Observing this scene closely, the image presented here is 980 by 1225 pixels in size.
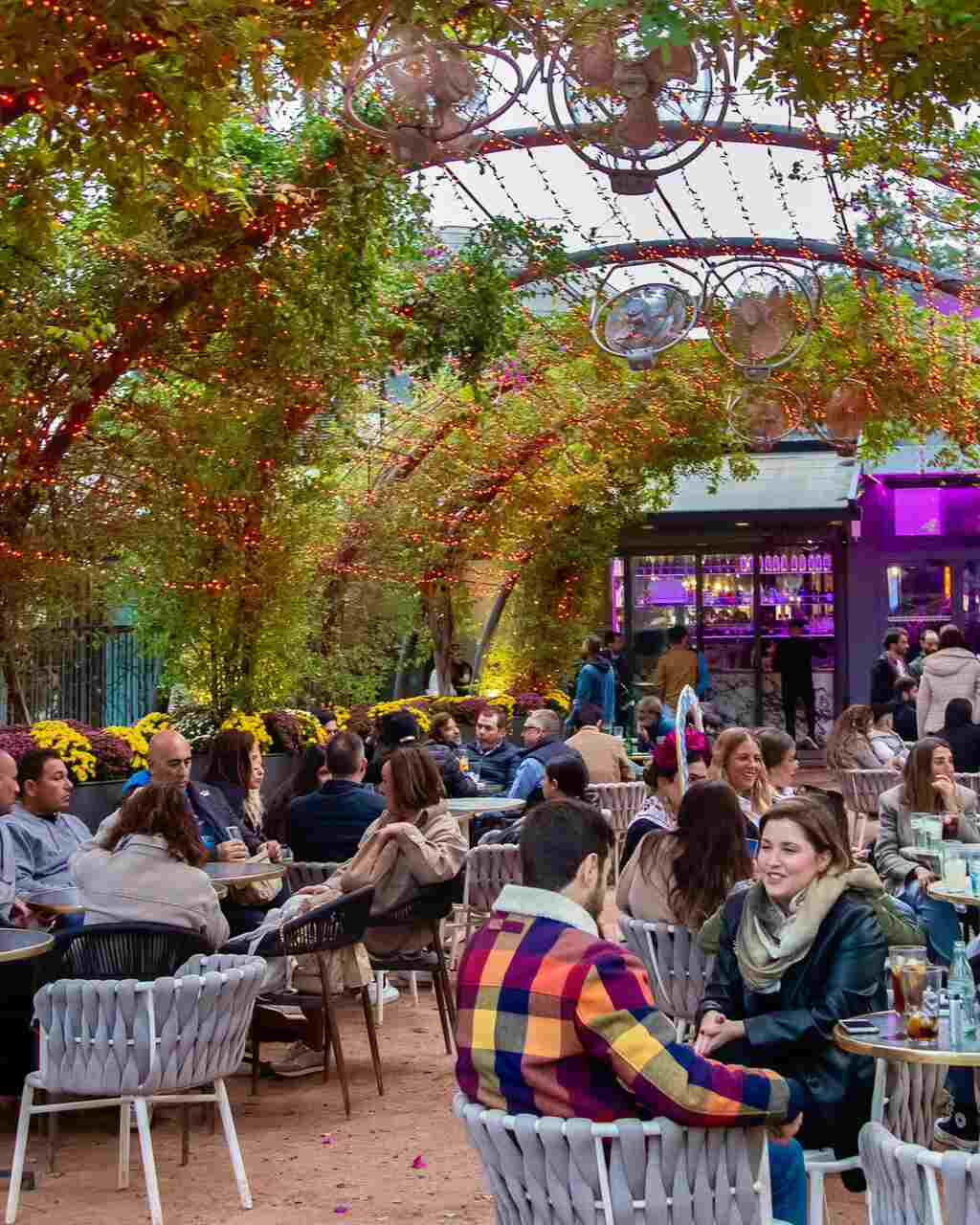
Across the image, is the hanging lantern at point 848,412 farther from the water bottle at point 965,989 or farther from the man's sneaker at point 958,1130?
the water bottle at point 965,989

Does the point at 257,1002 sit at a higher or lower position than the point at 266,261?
lower

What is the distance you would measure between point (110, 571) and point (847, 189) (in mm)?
6044

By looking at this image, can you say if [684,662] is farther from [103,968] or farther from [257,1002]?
[103,968]

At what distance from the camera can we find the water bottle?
12.3 ft

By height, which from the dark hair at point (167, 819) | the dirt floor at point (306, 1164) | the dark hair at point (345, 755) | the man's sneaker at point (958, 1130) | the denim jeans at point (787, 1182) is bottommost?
the dirt floor at point (306, 1164)

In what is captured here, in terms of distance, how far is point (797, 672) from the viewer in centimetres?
2227

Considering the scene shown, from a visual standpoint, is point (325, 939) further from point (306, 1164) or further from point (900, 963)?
point (900, 963)

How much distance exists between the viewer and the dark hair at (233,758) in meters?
7.93

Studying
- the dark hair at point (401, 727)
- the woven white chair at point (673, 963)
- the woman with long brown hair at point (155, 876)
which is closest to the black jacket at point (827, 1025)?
the woven white chair at point (673, 963)

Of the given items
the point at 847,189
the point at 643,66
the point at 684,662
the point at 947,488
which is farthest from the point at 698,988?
the point at 947,488

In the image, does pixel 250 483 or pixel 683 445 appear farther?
pixel 683 445

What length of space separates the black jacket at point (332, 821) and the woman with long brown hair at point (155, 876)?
1.93 meters

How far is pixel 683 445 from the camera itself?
18797mm

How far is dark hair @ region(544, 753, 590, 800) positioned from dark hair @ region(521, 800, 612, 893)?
438 cm
